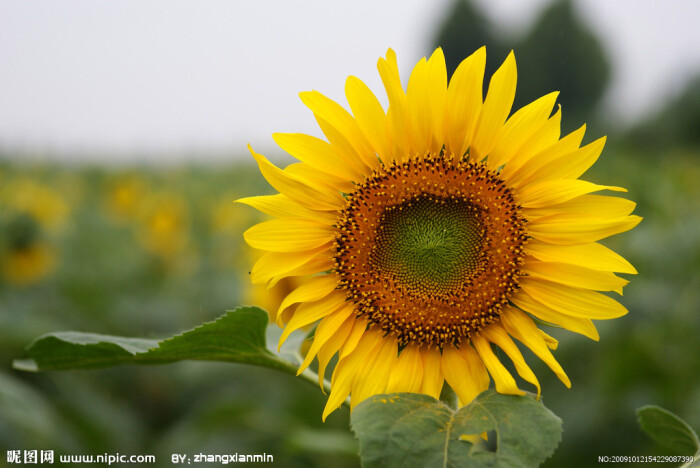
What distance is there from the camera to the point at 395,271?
152cm

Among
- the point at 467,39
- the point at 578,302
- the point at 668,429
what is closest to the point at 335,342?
the point at 578,302

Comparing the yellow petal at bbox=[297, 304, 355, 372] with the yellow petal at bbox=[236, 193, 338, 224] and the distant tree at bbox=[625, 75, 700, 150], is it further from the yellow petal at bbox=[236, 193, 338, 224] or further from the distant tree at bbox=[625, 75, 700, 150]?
the distant tree at bbox=[625, 75, 700, 150]

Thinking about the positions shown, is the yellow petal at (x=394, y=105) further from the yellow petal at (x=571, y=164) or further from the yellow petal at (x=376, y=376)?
the yellow petal at (x=376, y=376)

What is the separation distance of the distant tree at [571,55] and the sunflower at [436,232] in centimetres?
197

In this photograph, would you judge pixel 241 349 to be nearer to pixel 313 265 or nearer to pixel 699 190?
pixel 313 265

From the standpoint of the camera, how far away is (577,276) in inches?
53.0

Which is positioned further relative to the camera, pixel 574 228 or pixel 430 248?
pixel 430 248

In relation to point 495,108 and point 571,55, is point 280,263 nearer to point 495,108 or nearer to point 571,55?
point 495,108

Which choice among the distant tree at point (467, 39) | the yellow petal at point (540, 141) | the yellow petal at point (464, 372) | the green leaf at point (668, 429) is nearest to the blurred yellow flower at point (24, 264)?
the distant tree at point (467, 39)

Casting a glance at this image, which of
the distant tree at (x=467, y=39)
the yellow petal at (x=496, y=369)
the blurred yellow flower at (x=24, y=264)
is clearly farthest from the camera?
the blurred yellow flower at (x=24, y=264)

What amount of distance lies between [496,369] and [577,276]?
24 centimetres

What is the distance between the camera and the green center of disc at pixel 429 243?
4.87 feet

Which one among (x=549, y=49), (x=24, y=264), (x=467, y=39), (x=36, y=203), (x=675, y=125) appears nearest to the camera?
(x=467, y=39)

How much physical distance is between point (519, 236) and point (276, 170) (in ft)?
1.69
